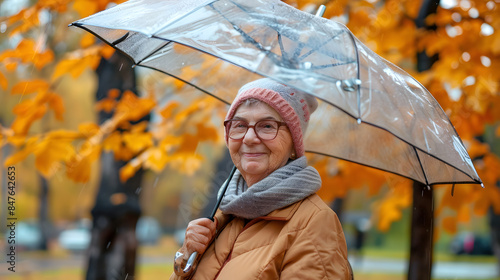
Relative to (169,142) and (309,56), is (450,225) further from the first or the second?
(309,56)

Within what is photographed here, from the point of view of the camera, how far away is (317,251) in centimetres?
232

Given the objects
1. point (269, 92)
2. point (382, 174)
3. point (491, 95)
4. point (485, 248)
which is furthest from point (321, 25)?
point (485, 248)

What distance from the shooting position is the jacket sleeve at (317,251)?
229cm

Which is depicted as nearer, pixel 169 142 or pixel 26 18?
pixel 26 18

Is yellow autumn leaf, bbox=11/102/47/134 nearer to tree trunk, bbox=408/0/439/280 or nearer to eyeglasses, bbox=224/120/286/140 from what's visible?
eyeglasses, bbox=224/120/286/140

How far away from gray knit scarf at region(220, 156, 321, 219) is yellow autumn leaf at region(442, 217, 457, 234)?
150 inches

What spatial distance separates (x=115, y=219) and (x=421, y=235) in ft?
14.3

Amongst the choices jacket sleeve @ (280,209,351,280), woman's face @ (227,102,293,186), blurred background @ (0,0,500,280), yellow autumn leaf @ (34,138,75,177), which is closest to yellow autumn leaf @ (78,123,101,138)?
blurred background @ (0,0,500,280)

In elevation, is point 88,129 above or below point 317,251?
below

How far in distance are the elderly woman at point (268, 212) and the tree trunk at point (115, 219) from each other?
490 centimetres

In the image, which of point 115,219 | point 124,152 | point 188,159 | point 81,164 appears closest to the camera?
point 81,164

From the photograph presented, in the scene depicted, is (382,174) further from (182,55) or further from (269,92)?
(269,92)

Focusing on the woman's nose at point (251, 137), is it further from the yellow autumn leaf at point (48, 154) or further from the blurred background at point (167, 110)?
the yellow autumn leaf at point (48, 154)

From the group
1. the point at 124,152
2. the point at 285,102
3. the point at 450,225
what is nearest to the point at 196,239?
the point at 285,102
